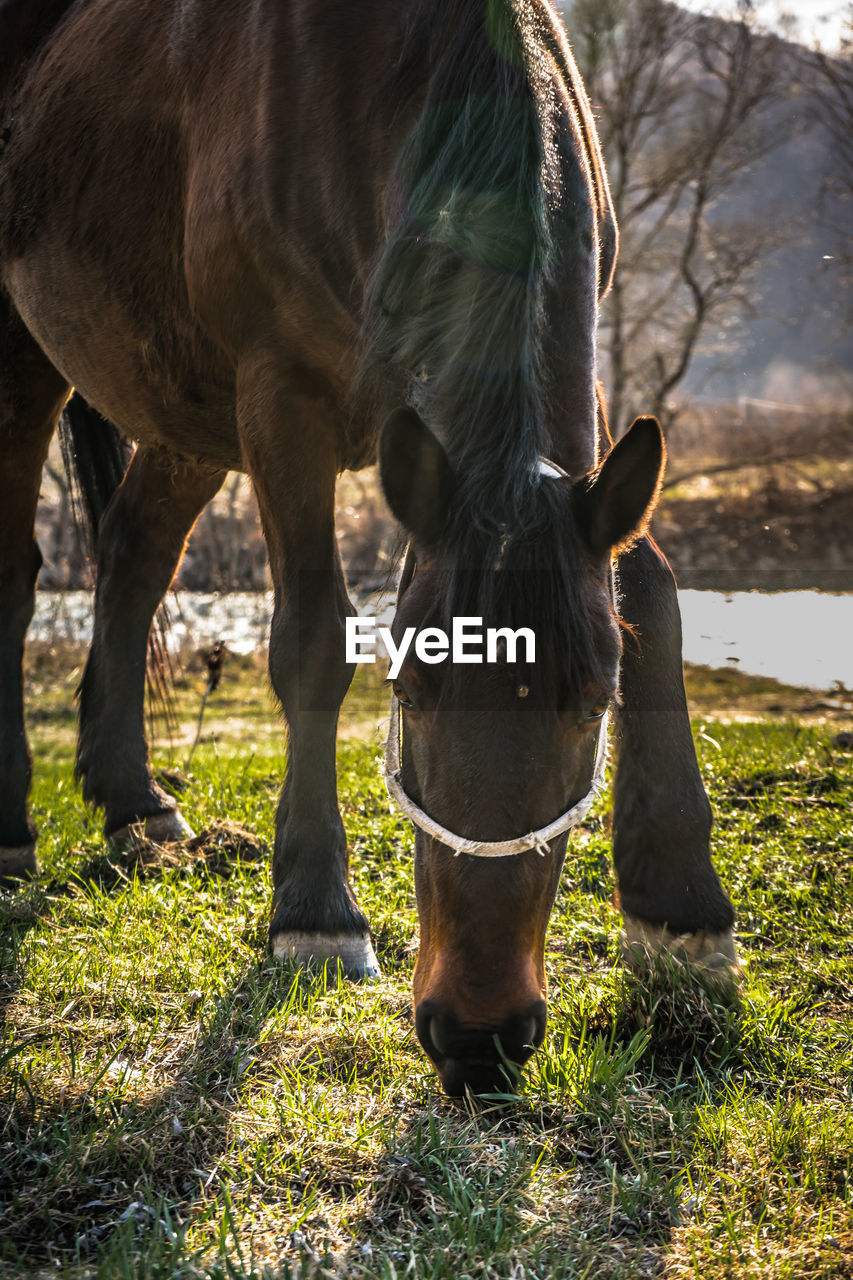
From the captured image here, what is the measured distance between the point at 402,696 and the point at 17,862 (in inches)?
101

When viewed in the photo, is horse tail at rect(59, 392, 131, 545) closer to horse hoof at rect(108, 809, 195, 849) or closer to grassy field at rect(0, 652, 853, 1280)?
horse hoof at rect(108, 809, 195, 849)

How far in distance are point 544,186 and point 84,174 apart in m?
2.05

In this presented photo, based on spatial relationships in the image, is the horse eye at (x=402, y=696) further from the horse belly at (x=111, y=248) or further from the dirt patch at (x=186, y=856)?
the dirt patch at (x=186, y=856)

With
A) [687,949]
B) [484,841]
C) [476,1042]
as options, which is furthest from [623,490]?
[687,949]

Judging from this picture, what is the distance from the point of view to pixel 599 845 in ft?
12.4

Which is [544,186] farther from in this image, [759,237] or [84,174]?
[759,237]

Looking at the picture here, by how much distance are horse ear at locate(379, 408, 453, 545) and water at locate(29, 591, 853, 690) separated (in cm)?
553

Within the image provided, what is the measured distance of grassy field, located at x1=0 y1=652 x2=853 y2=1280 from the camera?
1.61m

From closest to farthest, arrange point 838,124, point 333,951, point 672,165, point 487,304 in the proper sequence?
point 487,304, point 333,951, point 838,124, point 672,165

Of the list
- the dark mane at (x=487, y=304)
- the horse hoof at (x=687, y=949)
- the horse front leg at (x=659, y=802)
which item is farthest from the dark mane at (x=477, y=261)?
→ the horse hoof at (x=687, y=949)

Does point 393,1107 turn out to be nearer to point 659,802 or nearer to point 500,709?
point 500,709

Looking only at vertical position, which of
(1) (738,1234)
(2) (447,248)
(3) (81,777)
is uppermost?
(2) (447,248)

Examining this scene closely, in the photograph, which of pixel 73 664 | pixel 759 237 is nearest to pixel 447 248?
pixel 73 664

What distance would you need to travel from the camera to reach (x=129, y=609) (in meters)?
4.33
